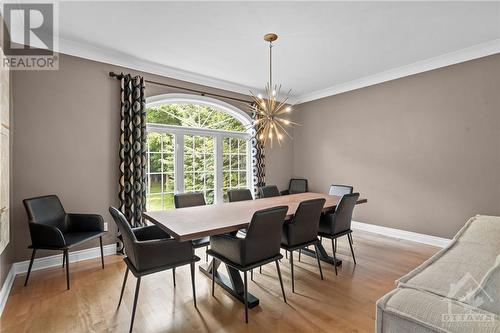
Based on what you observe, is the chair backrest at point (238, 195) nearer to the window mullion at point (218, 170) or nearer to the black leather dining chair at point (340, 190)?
the window mullion at point (218, 170)

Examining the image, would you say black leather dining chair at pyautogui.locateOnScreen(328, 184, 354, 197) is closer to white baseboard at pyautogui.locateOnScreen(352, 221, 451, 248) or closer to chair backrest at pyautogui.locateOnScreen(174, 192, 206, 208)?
white baseboard at pyautogui.locateOnScreen(352, 221, 451, 248)

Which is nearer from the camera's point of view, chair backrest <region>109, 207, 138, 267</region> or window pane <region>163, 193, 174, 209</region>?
chair backrest <region>109, 207, 138, 267</region>

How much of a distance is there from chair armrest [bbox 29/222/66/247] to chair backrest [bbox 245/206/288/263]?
195 centimetres

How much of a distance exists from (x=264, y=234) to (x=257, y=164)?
10.2 feet

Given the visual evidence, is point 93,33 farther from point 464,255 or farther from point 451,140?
point 451,140

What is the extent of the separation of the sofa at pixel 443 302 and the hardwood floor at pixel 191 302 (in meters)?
1.01

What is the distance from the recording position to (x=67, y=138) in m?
3.12

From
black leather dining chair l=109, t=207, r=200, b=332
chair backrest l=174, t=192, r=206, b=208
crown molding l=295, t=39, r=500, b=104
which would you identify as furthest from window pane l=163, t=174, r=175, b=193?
crown molding l=295, t=39, r=500, b=104

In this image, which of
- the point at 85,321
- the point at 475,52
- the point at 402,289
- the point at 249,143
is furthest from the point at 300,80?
the point at 85,321

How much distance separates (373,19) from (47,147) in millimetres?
4115

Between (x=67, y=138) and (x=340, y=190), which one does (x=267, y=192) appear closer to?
(x=340, y=190)

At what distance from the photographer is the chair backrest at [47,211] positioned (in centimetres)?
260

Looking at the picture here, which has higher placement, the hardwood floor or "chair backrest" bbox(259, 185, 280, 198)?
"chair backrest" bbox(259, 185, 280, 198)

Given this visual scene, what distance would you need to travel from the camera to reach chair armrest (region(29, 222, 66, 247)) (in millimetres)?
2435
